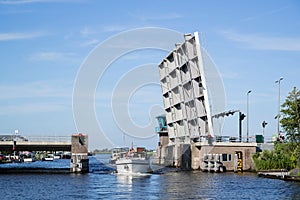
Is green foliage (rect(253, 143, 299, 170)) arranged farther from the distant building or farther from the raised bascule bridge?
the distant building

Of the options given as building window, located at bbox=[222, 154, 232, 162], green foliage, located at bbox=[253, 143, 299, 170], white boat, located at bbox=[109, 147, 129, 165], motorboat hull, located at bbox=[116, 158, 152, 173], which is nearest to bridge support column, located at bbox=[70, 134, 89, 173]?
white boat, located at bbox=[109, 147, 129, 165]

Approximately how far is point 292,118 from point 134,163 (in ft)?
62.3

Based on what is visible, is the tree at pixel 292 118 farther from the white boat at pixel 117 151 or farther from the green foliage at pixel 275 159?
the white boat at pixel 117 151

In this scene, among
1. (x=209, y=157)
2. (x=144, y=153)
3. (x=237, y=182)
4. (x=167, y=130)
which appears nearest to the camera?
(x=237, y=182)

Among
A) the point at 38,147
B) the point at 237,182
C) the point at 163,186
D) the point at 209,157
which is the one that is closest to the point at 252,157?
the point at 209,157

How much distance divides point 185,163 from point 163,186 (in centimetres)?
3013

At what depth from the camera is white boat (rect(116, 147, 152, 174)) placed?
64.4 metres

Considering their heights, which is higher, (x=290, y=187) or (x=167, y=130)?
(x=167, y=130)

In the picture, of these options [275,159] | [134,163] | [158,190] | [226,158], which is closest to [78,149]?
[134,163]

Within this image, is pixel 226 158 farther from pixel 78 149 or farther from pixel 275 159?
pixel 78 149

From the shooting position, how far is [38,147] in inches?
3046

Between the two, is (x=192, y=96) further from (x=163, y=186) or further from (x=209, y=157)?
(x=163, y=186)

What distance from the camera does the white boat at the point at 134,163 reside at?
6438cm

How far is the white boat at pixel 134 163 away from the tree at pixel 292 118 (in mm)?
17280
